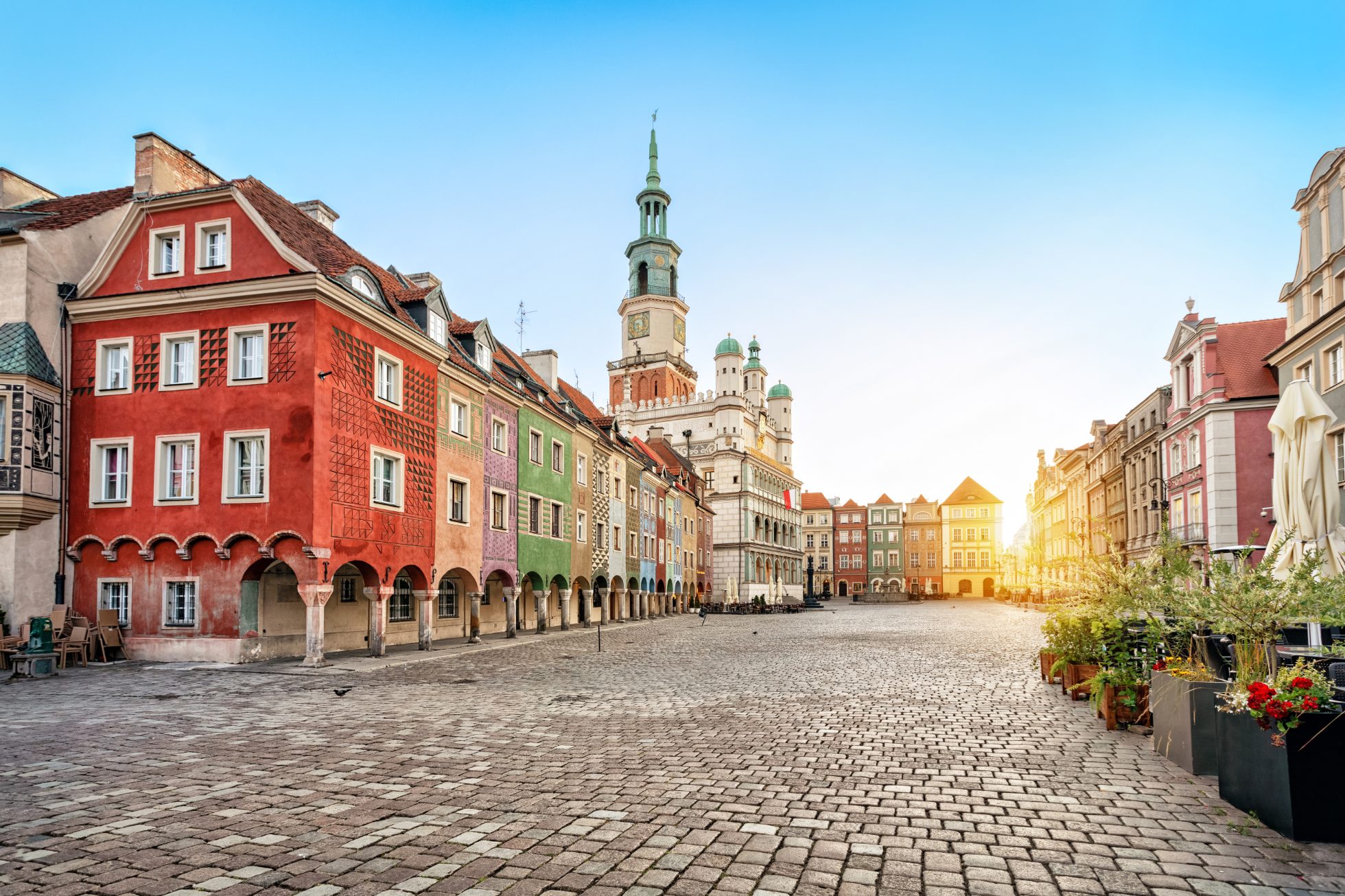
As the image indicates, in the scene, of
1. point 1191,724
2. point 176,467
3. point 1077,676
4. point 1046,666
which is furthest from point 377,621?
point 1191,724

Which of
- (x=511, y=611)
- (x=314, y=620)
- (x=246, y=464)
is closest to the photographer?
(x=314, y=620)

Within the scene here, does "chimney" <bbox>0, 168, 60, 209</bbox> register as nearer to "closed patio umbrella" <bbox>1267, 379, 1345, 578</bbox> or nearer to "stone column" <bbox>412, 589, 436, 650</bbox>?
"stone column" <bbox>412, 589, 436, 650</bbox>

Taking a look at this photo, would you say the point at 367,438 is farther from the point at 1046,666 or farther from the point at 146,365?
the point at 1046,666

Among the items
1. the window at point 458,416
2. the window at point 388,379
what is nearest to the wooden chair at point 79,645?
the window at point 388,379

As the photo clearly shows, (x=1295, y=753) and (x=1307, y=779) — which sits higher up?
(x=1295, y=753)

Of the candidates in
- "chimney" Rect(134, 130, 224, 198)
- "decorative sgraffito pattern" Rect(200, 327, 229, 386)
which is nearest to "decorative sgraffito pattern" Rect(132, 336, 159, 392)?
"decorative sgraffito pattern" Rect(200, 327, 229, 386)

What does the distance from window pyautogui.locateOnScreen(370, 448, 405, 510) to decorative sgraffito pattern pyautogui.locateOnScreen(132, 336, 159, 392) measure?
5315 millimetres

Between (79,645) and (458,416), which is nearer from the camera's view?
(79,645)

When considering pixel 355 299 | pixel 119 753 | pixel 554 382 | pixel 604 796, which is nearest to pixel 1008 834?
pixel 604 796

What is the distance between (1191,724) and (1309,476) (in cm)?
812

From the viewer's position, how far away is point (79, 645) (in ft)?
63.7

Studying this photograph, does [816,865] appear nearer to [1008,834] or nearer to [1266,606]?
[1008,834]

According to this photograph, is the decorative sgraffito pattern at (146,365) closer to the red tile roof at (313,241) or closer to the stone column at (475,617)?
the red tile roof at (313,241)

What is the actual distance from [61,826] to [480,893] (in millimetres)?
3701
